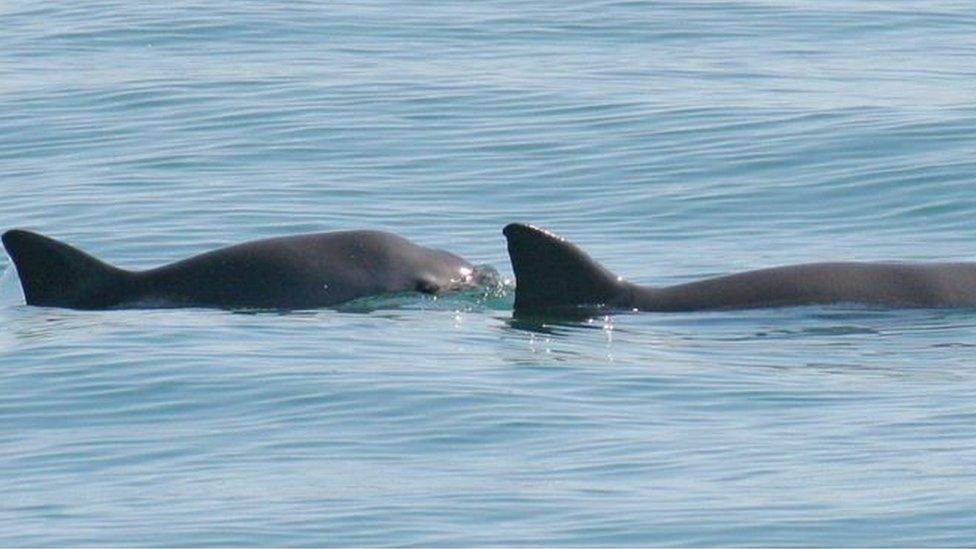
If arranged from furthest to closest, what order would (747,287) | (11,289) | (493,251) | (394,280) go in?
(493,251) < (11,289) < (394,280) < (747,287)

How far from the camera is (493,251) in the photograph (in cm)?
2123

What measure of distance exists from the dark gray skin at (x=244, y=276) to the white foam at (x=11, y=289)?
32cm

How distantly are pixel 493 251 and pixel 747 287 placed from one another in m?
4.14

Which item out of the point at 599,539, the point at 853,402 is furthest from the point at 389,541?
the point at 853,402

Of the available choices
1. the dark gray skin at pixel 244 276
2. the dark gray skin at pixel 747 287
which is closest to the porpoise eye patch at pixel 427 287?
the dark gray skin at pixel 244 276

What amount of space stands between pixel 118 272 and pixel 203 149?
8.68 m

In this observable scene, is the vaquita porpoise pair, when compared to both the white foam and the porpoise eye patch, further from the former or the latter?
the white foam

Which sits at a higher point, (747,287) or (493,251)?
(493,251)

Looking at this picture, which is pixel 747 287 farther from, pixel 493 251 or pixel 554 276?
pixel 493 251

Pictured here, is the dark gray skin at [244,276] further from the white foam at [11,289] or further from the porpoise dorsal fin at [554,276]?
the porpoise dorsal fin at [554,276]

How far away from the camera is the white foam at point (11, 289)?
18.4 meters

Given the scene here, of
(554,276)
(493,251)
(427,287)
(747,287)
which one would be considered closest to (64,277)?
(427,287)

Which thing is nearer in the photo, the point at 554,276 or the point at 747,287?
the point at 554,276

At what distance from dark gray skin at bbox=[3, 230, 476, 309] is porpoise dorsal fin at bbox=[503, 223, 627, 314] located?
3.84 feet
